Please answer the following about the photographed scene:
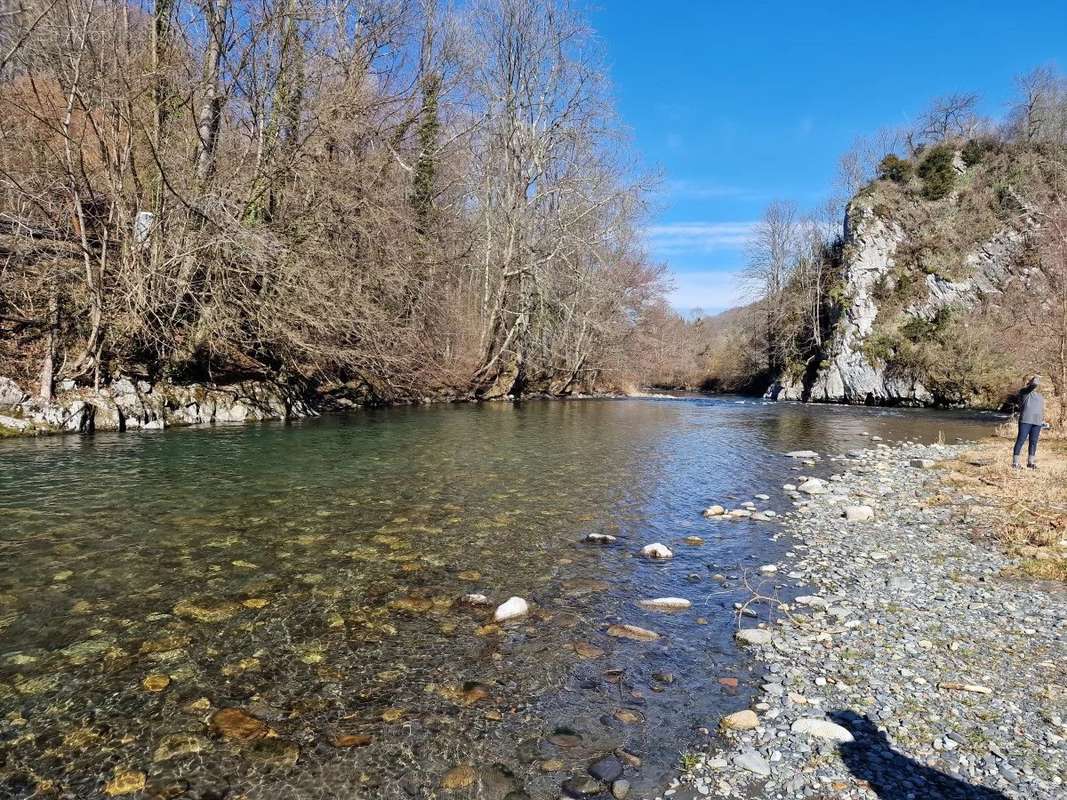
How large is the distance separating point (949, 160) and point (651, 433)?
48641mm

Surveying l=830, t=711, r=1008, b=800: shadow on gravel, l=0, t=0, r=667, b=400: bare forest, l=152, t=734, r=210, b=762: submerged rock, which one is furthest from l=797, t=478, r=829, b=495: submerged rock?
l=0, t=0, r=667, b=400: bare forest

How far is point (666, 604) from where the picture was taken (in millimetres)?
5414

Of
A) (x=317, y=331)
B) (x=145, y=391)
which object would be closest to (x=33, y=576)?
(x=145, y=391)

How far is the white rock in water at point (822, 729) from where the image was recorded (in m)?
3.34

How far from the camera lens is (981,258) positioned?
142ft

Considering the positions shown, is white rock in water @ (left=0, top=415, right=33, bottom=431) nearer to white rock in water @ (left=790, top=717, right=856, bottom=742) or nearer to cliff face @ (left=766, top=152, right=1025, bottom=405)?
white rock in water @ (left=790, top=717, right=856, bottom=742)

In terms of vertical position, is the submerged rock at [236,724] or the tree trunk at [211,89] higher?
the tree trunk at [211,89]

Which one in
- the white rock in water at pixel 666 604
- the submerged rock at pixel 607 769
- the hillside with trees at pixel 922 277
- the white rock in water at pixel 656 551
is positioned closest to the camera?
the submerged rock at pixel 607 769

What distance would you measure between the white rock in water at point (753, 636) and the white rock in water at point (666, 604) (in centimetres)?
64

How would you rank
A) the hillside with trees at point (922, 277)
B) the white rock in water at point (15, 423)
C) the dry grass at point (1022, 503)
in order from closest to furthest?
the dry grass at point (1022, 503) → the white rock in water at point (15, 423) → the hillside with trees at point (922, 277)

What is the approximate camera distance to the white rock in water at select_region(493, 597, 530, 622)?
5105mm

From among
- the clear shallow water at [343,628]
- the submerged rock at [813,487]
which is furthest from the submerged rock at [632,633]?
the submerged rock at [813,487]

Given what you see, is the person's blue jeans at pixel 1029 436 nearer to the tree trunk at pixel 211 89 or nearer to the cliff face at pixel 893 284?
the tree trunk at pixel 211 89

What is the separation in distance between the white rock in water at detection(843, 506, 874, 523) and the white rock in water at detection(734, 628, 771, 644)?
4577mm
